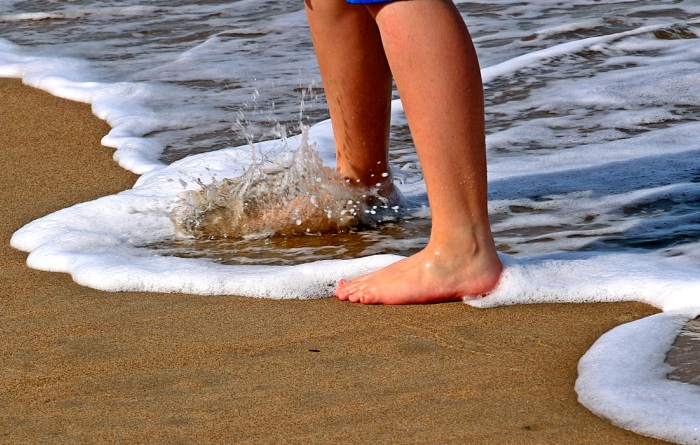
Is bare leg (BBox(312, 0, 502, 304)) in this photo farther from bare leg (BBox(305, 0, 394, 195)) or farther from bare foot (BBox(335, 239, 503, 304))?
bare leg (BBox(305, 0, 394, 195))

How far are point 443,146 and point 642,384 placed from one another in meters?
0.73

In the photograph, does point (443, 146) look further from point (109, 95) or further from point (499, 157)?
point (109, 95)

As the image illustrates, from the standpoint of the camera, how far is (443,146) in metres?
2.29

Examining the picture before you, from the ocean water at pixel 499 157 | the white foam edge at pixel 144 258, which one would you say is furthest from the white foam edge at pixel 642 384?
the white foam edge at pixel 144 258

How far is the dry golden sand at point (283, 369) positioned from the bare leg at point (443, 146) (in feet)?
0.24

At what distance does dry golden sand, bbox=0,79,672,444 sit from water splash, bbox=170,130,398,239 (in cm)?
54

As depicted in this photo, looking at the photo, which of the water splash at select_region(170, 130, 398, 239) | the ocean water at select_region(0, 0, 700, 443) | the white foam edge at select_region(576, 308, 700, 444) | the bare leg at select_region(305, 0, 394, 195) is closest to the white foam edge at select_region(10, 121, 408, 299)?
the ocean water at select_region(0, 0, 700, 443)

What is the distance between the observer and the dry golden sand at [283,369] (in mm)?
1719

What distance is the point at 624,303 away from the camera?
2299 millimetres

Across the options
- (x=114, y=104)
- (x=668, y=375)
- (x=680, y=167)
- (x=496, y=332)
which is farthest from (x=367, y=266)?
(x=114, y=104)

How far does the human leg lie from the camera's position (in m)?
2.26

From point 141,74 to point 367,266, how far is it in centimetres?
329

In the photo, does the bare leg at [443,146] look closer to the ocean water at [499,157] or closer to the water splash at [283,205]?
the ocean water at [499,157]

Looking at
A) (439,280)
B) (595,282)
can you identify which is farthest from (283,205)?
(595,282)
